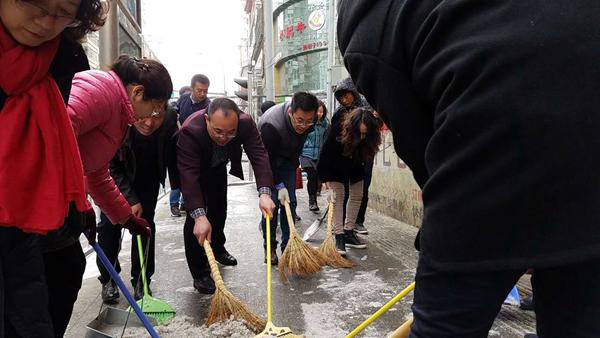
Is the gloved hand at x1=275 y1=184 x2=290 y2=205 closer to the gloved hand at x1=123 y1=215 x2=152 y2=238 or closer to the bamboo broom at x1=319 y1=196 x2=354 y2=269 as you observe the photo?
the bamboo broom at x1=319 y1=196 x2=354 y2=269

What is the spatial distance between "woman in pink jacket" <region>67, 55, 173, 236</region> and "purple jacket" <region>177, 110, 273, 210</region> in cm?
75

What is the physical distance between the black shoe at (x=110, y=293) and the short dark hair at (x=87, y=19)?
7.10ft

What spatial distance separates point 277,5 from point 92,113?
74.2ft

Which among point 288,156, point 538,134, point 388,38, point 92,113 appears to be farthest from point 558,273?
point 288,156

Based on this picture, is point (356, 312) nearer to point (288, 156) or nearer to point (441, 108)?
point (288, 156)

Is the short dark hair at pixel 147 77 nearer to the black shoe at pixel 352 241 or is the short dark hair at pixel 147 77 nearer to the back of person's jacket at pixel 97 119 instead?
the back of person's jacket at pixel 97 119

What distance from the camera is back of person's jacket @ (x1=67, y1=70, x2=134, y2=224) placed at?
159cm

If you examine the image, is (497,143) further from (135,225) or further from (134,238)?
(134,238)

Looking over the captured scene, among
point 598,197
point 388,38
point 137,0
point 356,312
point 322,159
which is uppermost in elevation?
point 137,0

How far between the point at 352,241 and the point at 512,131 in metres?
3.56

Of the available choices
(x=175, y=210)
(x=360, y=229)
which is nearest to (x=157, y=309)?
(x=360, y=229)

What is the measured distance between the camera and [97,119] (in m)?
1.65

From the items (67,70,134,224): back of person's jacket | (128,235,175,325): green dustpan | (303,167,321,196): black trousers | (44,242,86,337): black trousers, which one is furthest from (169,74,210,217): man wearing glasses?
(44,242,86,337): black trousers

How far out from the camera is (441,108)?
34.6 inches
